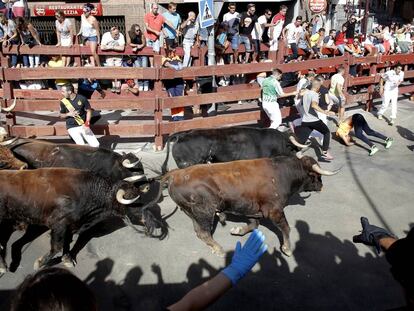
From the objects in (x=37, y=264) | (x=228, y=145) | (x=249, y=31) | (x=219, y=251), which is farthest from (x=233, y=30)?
(x=37, y=264)

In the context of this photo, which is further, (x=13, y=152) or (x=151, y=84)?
(x=151, y=84)

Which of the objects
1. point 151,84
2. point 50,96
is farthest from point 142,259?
point 151,84

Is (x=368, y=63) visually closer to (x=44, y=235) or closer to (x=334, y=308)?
(x=334, y=308)

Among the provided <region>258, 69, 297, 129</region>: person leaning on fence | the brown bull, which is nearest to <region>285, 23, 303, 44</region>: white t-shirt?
<region>258, 69, 297, 129</region>: person leaning on fence

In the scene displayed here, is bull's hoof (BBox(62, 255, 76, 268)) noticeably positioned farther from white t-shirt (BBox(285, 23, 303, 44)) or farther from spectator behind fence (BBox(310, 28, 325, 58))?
spectator behind fence (BBox(310, 28, 325, 58))

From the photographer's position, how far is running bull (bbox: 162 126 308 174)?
705 centimetres

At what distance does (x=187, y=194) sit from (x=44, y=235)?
7.63ft

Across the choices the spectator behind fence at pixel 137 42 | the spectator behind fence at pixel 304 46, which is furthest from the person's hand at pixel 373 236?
the spectator behind fence at pixel 304 46

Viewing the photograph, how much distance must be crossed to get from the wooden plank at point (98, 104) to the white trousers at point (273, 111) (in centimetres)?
256

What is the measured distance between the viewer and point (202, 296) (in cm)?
233

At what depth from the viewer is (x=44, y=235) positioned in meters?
6.07

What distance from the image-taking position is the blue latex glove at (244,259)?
2.51m

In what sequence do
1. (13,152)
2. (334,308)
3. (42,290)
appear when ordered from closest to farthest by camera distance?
(42,290) → (334,308) → (13,152)

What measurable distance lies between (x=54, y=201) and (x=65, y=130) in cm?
397
